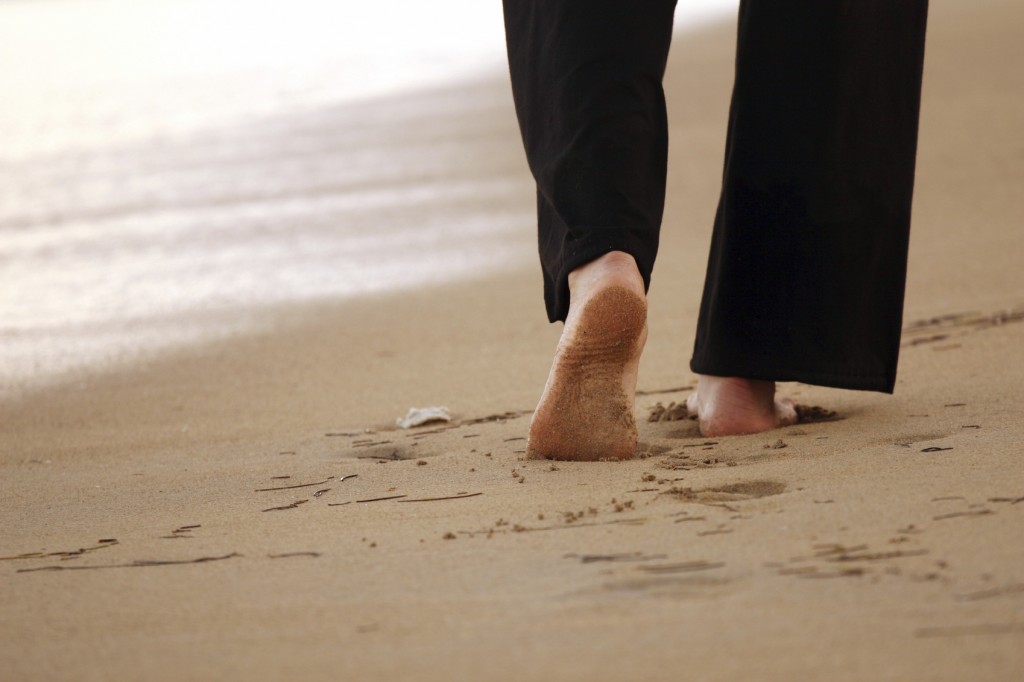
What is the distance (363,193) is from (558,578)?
3.90 meters

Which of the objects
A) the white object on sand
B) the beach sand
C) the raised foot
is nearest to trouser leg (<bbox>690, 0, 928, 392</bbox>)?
the beach sand

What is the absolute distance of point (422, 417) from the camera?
2.05 meters

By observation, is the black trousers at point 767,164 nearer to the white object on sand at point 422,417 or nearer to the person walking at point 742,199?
the person walking at point 742,199

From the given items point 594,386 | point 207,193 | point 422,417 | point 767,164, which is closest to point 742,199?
point 767,164

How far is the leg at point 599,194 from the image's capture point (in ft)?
5.14

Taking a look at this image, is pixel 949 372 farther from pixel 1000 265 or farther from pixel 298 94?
pixel 298 94

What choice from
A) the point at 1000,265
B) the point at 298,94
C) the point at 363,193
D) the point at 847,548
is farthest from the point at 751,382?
the point at 298,94

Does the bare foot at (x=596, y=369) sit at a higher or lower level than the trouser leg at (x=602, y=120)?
lower

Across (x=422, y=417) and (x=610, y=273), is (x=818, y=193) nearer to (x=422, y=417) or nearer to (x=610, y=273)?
(x=610, y=273)

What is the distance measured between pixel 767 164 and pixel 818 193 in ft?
0.29

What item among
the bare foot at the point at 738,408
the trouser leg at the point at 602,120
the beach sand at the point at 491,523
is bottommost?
the beach sand at the point at 491,523

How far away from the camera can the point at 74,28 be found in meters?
12.9

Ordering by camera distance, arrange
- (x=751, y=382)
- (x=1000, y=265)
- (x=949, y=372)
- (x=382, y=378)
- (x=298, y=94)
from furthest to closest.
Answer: (x=298, y=94) → (x=1000, y=265) → (x=382, y=378) → (x=949, y=372) → (x=751, y=382)

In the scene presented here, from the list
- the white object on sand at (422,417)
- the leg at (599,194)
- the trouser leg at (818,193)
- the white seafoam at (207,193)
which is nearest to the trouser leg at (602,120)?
the leg at (599,194)
